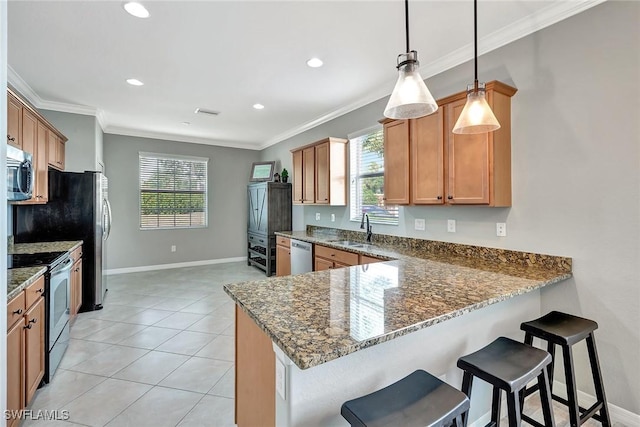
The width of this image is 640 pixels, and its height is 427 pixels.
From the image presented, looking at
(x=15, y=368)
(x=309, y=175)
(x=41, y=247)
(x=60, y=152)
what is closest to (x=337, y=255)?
(x=309, y=175)

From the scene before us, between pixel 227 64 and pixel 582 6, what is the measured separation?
2.81 m

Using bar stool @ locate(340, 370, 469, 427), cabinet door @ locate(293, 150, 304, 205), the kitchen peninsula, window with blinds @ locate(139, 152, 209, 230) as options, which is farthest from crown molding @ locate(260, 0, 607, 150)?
window with blinds @ locate(139, 152, 209, 230)

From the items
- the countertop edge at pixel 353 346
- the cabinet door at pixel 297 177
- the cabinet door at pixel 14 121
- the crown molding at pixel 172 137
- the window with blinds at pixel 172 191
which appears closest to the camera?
the countertop edge at pixel 353 346

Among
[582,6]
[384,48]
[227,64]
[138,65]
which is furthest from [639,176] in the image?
[138,65]

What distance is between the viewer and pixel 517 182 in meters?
2.38

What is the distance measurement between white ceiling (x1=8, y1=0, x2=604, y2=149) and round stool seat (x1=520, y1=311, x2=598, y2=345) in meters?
1.98

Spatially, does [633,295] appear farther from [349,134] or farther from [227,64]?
[227,64]

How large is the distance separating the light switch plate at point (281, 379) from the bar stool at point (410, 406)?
218mm

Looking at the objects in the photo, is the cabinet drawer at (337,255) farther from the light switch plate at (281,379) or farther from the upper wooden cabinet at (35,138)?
the upper wooden cabinet at (35,138)

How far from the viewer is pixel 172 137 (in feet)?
20.2

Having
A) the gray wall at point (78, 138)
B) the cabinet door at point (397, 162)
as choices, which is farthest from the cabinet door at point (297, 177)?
the gray wall at point (78, 138)

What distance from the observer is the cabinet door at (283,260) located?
468cm

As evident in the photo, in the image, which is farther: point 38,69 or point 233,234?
point 233,234

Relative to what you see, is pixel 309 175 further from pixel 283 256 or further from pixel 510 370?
pixel 510 370
